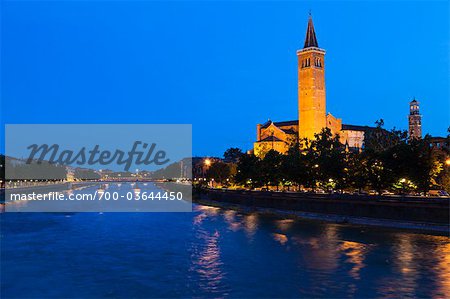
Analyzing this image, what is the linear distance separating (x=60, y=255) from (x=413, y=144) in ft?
126

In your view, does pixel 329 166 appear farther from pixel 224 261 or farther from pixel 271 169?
pixel 224 261

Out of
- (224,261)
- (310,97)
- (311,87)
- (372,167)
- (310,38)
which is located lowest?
(224,261)

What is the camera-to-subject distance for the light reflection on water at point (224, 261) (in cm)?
2525

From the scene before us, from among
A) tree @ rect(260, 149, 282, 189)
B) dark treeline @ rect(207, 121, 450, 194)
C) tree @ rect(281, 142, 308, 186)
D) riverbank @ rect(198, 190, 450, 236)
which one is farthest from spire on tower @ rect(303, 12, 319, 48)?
riverbank @ rect(198, 190, 450, 236)

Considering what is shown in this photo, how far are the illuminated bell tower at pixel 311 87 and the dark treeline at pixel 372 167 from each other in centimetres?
4740

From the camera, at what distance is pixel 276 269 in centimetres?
3011

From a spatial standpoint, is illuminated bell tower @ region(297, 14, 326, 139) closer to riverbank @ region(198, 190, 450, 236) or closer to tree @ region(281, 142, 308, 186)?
tree @ region(281, 142, 308, 186)

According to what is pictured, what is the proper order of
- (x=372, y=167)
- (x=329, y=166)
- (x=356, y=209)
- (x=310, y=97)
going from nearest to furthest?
1. (x=356, y=209)
2. (x=372, y=167)
3. (x=329, y=166)
4. (x=310, y=97)

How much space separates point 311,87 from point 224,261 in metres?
110

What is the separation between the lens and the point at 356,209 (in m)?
52.3

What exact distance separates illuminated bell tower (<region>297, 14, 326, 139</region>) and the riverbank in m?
62.7

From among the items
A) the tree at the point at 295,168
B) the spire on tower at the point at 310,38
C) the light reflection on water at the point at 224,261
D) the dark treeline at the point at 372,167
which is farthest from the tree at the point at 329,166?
the spire on tower at the point at 310,38

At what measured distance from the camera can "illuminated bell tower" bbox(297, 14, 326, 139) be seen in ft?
446

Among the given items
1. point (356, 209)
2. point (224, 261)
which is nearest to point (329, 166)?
point (356, 209)
